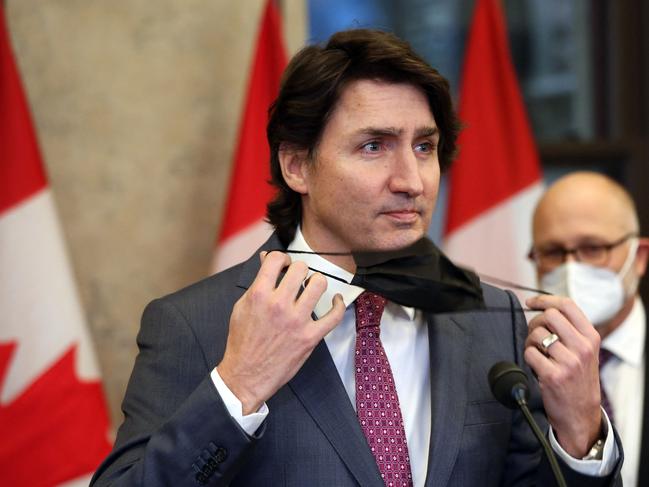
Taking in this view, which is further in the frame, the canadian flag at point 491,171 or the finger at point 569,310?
the canadian flag at point 491,171

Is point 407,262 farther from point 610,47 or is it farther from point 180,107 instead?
point 610,47

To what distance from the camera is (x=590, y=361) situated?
178 centimetres

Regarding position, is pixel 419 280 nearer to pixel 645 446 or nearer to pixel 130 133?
pixel 645 446

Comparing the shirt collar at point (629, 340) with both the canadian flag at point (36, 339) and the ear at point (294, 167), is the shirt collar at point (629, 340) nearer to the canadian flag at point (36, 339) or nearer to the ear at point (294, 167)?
the ear at point (294, 167)

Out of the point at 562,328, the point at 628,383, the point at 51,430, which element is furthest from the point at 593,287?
the point at 51,430

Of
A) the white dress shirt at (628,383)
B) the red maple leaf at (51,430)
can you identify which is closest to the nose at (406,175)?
the white dress shirt at (628,383)

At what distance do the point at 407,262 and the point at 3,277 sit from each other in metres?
1.52

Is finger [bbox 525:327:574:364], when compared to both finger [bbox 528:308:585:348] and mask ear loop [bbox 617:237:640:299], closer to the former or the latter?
finger [bbox 528:308:585:348]

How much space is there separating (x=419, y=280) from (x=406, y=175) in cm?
22

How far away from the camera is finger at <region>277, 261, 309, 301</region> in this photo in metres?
1.69

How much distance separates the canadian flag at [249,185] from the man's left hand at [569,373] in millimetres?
1564

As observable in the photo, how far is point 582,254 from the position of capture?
296 centimetres

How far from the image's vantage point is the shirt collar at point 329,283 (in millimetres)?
1975

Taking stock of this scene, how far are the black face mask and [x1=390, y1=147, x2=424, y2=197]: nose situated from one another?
0.38 ft
